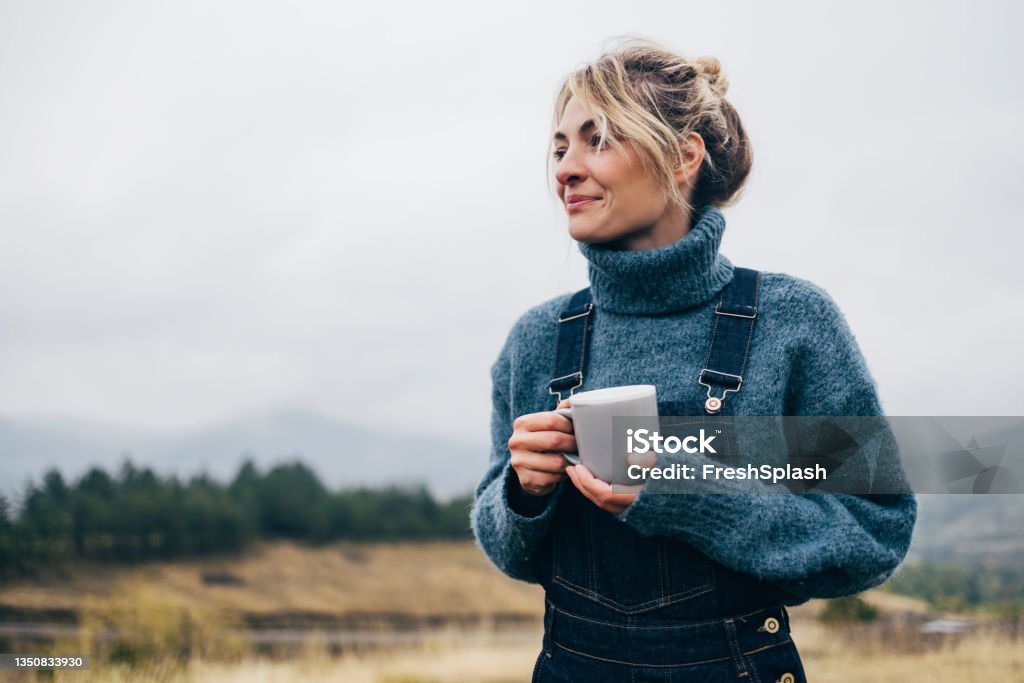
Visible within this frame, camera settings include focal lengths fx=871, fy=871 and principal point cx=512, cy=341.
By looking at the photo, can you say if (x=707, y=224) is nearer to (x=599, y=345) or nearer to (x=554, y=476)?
(x=599, y=345)

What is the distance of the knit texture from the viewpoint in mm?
1847

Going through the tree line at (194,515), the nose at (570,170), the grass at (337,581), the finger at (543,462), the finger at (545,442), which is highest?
the nose at (570,170)

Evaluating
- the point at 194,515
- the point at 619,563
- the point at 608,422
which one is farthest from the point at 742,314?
the point at 194,515

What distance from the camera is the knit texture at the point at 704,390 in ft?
6.06

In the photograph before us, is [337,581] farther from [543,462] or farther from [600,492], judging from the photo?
[600,492]

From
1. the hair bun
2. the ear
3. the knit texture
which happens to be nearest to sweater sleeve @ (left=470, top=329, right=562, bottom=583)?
the knit texture

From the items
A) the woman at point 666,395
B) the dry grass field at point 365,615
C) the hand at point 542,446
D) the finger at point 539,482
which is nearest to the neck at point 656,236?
the woman at point 666,395

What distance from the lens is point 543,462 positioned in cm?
191

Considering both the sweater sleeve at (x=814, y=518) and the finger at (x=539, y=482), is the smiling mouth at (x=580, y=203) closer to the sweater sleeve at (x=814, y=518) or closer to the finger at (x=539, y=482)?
the sweater sleeve at (x=814, y=518)

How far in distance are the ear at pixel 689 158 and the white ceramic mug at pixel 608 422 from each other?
0.76 metres

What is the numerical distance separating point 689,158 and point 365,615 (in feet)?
89.3

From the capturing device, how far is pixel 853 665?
34.6 feet

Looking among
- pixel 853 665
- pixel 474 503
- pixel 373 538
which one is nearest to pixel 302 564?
pixel 373 538

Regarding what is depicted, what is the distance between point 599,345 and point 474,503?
58 cm
